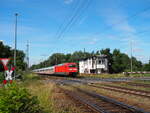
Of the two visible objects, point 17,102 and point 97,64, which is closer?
point 17,102

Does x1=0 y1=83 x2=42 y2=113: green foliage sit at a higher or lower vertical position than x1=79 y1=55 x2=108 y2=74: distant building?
lower

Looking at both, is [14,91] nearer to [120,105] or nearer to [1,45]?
[120,105]

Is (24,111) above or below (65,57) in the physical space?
A: below

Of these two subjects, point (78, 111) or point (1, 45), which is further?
point (1, 45)

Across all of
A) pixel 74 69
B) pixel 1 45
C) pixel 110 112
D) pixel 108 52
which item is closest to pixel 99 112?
pixel 110 112

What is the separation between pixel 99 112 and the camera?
8.70 metres

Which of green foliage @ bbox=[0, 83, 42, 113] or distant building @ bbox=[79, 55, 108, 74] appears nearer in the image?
green foliage @ bbox=[0, 83, 42, 113]

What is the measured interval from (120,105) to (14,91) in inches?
208

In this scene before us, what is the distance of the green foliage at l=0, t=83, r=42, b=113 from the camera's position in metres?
5.99

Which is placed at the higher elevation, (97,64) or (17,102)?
(97,64)

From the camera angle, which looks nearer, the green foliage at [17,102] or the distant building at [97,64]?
the green foliage at [17,102]

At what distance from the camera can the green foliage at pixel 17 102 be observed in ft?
19.6

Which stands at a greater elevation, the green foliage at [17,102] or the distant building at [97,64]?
the distant building at [97,64]

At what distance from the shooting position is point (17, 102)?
20.6 ft
